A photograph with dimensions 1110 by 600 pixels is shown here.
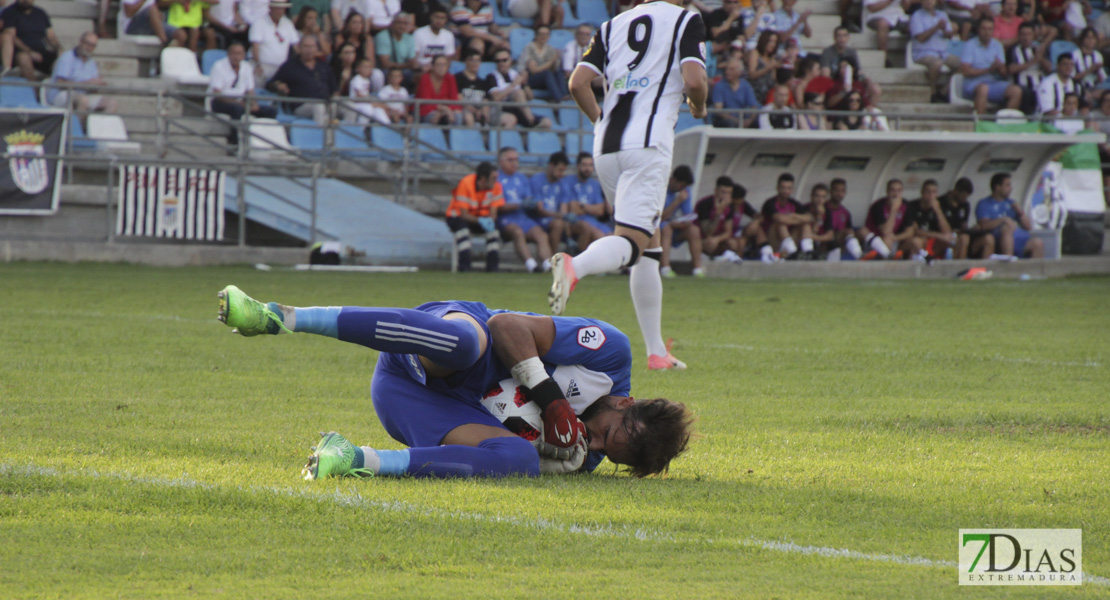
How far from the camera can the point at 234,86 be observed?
1694cm

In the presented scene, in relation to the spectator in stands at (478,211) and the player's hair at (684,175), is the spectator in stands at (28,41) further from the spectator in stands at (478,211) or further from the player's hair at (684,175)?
the player's hair at (684,175)

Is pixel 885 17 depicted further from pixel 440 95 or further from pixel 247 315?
pixel 247 315

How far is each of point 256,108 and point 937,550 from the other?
1511 centimetres

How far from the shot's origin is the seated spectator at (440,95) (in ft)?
58.0

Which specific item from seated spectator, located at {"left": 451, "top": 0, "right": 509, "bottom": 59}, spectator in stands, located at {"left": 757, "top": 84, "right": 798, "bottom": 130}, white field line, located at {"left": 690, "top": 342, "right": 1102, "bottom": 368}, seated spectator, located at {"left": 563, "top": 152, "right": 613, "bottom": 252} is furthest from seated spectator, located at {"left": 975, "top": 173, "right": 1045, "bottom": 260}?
white field line, located at {"left": 690, "top": 342, "right": 1102, "bottom": 368}

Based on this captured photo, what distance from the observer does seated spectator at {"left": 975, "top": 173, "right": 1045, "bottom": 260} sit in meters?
17.7

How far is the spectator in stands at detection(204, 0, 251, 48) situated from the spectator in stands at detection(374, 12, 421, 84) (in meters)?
1.93

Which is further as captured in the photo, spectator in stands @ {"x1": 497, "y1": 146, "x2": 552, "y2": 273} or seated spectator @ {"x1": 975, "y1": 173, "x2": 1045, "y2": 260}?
seated spectator @ {"x1": 975, "y1": 173, "x2": 1045, "y2": 260}

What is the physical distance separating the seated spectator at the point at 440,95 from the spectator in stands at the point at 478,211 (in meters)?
2.16

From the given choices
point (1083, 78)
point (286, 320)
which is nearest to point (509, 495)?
point (286, 320)

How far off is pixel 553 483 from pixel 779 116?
590 inches

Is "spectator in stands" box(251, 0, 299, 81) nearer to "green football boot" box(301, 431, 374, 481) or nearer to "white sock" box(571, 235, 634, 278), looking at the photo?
"white sock" box(571, 235, 634, 278)

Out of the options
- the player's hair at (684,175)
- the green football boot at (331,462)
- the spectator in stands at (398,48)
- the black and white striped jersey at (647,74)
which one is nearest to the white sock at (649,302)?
the black and white striped jersey at (647,74)

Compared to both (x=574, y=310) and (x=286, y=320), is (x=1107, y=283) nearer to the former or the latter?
(x=574, y=310)
